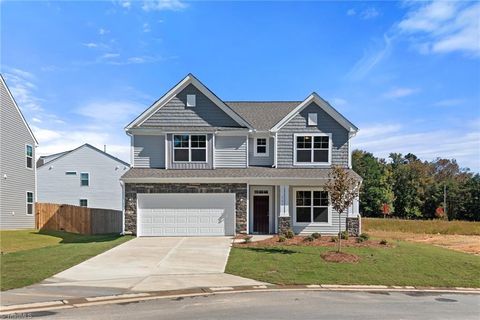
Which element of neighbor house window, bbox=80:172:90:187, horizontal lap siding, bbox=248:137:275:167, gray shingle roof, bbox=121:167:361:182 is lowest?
neighbor house window, bbox=80:172:90:187

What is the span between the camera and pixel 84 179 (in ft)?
137

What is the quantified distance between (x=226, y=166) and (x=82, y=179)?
22.6 meters

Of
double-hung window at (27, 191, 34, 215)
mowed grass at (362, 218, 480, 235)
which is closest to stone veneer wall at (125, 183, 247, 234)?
double-hung window at (27, 191, 34, 215)

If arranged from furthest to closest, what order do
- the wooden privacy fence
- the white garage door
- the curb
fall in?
the wooden privacy fence, the white garage door, the curb

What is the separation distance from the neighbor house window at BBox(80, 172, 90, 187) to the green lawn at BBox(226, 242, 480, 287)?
27919mm

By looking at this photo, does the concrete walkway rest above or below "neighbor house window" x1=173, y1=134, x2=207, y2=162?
below

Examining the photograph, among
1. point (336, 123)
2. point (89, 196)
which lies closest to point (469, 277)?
point (336, 123)

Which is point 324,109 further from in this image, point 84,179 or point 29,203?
point 84,179

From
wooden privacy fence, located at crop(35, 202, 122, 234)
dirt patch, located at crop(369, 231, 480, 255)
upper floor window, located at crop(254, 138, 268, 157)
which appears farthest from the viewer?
wooden privacy fence, located at crop(35, 202, 122, 234)

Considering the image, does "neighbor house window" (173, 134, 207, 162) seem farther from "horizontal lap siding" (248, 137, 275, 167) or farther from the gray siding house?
the gray siding house

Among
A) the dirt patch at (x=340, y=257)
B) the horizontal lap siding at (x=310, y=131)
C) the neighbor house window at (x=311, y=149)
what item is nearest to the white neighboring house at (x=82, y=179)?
the horizontal lap siding at (x=310, y=131)

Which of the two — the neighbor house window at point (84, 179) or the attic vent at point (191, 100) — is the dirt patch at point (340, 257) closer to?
the attic vent at point (191, 100)

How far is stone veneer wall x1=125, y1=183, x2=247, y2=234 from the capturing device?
22.9 meters

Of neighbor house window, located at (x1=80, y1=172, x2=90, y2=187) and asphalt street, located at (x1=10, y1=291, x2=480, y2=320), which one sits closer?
asphalt street, located at (x1=10, y1=291, x2=480, y2=320)
